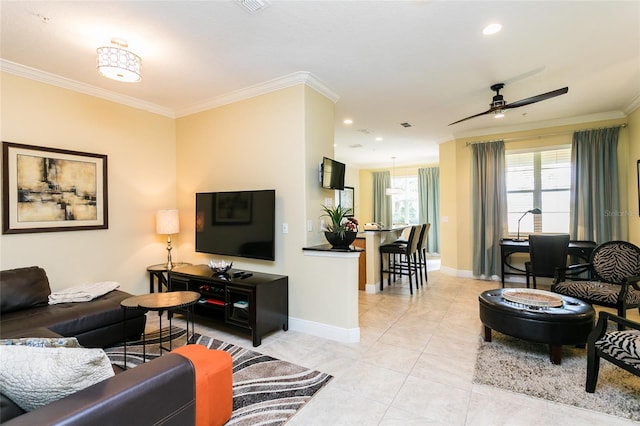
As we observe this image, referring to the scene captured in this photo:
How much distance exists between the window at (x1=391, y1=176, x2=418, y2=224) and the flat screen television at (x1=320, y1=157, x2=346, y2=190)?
5.63m

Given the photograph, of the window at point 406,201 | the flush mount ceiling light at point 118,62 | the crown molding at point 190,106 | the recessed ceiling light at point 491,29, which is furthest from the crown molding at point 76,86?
the window at point 406,201

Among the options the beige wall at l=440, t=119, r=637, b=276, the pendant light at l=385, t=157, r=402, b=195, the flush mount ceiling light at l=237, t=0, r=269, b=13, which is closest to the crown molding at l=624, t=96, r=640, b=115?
the beige wall at l=440, t=119, r=637, b=276

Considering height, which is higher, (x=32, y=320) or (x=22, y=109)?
(x=22, y=109)

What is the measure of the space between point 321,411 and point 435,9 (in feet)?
9.75

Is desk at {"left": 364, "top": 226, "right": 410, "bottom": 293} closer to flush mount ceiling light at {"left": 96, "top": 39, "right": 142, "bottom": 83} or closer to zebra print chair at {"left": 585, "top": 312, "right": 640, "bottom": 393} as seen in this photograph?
zebra print chair at {"left": 585, "top": 312, "right": 640, "bottom": 393}

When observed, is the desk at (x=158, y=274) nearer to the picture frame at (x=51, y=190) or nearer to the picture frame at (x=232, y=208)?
the picture frame at (x=51, y=190)

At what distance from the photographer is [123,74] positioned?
8.39 ft

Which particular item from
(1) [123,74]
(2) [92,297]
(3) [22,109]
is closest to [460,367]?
(2) [92,297]

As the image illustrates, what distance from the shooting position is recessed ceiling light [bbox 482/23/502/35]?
2.42 meters

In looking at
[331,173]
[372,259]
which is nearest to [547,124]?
[372,259]

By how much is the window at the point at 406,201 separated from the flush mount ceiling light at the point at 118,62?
298 inches

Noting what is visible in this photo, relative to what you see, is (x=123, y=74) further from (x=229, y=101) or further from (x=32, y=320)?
(x=32, y=320)

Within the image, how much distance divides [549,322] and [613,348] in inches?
17.8

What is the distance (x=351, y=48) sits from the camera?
2746 millimetres
